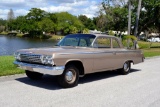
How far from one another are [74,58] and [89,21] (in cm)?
13177

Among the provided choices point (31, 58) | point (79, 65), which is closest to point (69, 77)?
point (79, 65)

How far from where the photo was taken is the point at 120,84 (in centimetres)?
893

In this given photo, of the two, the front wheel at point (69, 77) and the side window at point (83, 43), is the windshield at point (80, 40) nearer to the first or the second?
the side window at point (83, 43)

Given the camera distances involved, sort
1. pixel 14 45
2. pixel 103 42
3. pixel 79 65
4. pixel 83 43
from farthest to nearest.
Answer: pixel 14 45, pixel 103 42, pixel 83 43, pixel 79 65

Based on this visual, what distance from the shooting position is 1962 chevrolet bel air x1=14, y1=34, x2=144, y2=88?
7609 mm

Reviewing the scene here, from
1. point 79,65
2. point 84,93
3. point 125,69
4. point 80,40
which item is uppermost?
point 80,40

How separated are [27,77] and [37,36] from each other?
101 meters

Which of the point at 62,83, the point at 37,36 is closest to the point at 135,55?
the point at 62,83

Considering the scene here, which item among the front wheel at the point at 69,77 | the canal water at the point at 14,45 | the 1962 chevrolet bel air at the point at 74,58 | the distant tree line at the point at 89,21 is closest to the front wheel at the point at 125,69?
the 1962 chevrolet bel air at the point at 74,58

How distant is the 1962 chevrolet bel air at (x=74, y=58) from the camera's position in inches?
300

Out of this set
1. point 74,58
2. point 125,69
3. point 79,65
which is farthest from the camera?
point 125,69

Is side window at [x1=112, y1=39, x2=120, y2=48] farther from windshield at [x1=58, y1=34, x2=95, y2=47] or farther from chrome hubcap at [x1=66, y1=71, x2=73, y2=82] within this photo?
chrome hubcap at [x1=66, y1=71, x2=73, y2=82]

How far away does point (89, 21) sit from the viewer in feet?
455

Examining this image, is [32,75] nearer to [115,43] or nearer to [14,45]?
[115,43]
